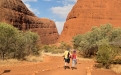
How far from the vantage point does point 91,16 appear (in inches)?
3529

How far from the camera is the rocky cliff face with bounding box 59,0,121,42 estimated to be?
8744 cm

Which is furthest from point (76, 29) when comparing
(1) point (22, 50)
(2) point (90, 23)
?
(1) point (22, 50)

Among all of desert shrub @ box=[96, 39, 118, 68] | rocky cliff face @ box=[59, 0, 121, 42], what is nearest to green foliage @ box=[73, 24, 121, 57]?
desert shrub @ box=[96, 39, 118, 68]

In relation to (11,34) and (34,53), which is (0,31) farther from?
(34,53)

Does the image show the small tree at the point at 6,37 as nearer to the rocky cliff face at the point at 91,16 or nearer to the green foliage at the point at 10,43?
the green foliage at the point at 10,43

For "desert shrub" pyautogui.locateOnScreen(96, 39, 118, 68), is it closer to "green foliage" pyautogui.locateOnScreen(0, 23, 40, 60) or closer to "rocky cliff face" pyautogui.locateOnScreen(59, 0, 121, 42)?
"green foliage" pyautogui.locateOnScreen(0, 23, 40, 60)

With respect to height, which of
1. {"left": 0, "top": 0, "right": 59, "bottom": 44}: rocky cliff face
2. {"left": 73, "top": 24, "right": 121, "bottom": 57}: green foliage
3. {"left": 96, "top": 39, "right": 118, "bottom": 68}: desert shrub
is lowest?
{"left": 96, "top": 39, "right": 118, "bottom": 68}: desert shrub

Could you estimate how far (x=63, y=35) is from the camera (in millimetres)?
95625

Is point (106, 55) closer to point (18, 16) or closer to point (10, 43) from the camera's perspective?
point (10, 43)

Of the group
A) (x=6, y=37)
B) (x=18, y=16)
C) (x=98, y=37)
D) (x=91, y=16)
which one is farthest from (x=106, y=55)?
(x=91, y=16)

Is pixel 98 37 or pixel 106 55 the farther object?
pixel 98 37

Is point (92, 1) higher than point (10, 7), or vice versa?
point (92, 1)

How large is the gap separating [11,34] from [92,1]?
7146 cm

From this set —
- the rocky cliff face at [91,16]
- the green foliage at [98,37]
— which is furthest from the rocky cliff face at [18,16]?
the green foliage at [98,37]
